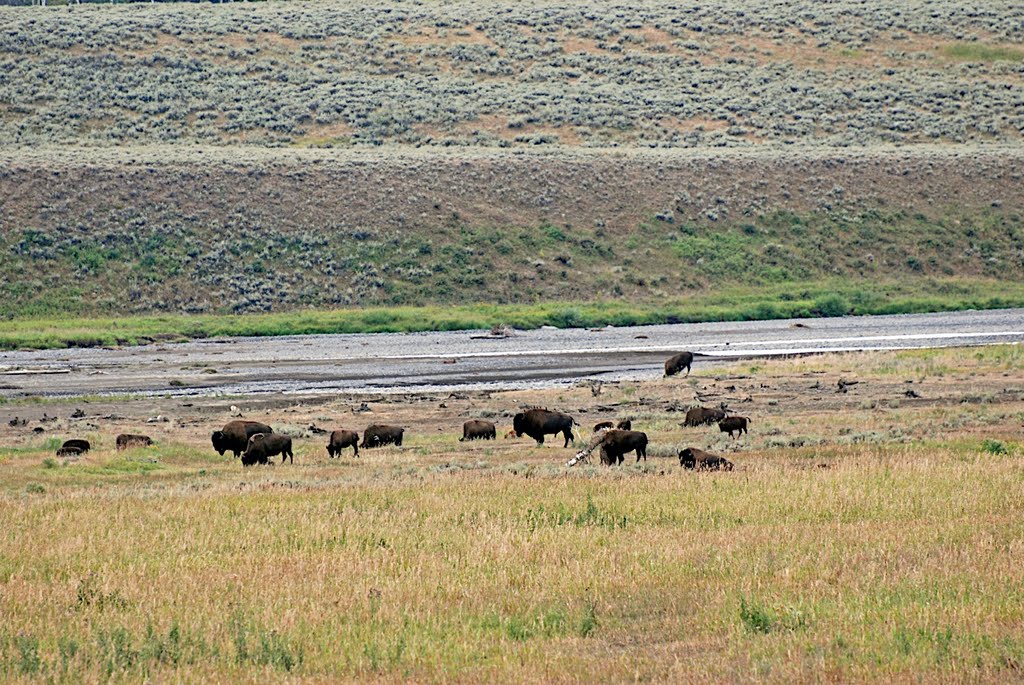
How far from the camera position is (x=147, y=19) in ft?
327

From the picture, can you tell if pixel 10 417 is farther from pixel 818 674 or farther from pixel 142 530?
pixel 818 674

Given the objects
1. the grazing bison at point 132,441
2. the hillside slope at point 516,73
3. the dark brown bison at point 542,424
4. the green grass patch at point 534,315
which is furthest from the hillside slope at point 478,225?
the dark brown bison at point 542,424

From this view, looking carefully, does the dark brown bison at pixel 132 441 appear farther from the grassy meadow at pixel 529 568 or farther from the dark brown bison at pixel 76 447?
the grassy meadow at pixel 529 568

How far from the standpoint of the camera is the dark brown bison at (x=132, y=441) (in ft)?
80.2

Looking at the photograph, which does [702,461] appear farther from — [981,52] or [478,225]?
[981,52]

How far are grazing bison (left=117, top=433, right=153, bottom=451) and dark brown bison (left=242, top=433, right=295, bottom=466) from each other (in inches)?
110

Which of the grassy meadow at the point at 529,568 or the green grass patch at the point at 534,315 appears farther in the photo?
the green grass patch at the point at 534,315

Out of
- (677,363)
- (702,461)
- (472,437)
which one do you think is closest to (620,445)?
(702,461)

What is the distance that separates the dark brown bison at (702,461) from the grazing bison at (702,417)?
A: 6.64 metres

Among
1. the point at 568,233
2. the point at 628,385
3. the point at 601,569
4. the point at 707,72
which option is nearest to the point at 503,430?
the point at 628,385

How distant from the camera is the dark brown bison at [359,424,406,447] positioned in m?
24.8

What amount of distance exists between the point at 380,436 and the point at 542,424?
3024mm

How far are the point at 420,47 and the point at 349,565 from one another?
296ft

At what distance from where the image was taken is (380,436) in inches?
982
